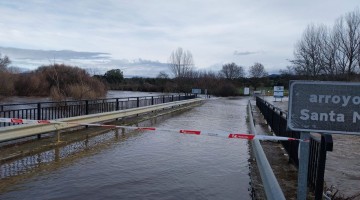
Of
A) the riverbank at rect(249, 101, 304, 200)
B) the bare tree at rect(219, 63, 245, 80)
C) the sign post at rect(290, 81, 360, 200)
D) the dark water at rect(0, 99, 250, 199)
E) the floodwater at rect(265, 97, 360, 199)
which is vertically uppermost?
the bare tree at rect(219, 63, 245, 80)

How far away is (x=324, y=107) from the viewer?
459 cm

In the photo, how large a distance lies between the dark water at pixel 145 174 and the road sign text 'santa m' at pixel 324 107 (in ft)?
6.89

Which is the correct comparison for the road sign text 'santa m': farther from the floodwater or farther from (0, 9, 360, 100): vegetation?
(0, 9, 360, 100): vegetation

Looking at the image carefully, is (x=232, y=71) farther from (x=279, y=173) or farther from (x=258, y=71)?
(x=279, y=173)

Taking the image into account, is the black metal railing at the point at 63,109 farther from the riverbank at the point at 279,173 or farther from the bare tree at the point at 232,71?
the bare tree at the point at 232,71

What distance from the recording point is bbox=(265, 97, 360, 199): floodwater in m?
6.79

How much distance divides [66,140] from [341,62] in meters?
44.7

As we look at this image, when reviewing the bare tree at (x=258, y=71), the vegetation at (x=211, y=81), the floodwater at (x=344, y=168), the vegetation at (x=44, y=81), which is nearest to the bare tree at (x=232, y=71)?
the bare tree at (x=258, y=71)

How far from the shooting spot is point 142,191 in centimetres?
626

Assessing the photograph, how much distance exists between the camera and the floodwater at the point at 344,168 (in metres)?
6.79

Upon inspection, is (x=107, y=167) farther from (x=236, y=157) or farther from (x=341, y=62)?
(x=341, y=62)

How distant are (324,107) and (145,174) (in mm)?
4053

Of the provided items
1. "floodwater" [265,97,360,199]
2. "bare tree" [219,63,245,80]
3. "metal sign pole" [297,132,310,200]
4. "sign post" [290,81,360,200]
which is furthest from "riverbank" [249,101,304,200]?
"bare tree" [219,63,245,80]

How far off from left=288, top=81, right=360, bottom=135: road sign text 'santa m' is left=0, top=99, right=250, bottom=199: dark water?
2099 mm
